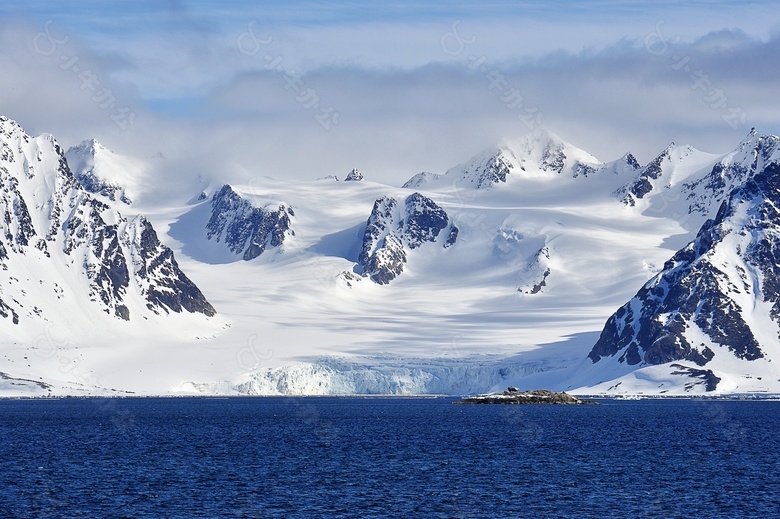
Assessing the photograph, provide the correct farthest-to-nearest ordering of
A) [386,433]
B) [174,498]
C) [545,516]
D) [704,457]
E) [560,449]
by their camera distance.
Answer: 1. [386,433]
2. [560,449]
3. [704,457]
4. [174,498]
5. [545,516]

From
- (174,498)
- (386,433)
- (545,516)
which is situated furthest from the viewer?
(386,433)

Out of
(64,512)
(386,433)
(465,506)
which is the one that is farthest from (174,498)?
(386,433)

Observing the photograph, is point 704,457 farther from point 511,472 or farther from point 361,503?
point 361,503

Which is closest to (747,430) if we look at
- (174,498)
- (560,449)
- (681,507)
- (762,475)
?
(560,449)

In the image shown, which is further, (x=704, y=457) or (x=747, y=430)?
(x=747, y=430)

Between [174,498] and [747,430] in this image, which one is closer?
[174,498]

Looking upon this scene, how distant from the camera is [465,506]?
110500 millimetres

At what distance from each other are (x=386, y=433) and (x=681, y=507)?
290ft

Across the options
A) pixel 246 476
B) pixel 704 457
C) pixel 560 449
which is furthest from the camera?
pixel 560 449

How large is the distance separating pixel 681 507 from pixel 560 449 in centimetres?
5309

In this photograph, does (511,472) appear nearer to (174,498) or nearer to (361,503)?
(361,503)

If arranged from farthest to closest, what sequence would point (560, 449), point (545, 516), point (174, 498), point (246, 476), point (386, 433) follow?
point (386, 433) → point (560, 449) → point (246, 476) → point (174, 498) → point (545, 516)

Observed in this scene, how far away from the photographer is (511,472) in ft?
441

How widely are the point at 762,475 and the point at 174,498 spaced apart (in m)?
54.5
